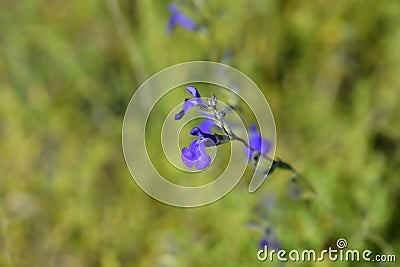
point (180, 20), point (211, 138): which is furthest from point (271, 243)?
point (180, 20)

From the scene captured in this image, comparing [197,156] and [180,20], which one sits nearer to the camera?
[197,156]

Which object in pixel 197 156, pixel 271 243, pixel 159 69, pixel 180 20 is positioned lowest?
pixel 197 156

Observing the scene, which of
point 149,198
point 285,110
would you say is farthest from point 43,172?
point 285,110

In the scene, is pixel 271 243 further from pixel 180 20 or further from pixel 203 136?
pixel 180 20

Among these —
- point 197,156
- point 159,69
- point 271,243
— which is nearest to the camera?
point 197,156

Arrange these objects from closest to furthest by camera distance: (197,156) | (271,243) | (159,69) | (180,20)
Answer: (197,156) < (271,243) < (180,20) < (159,69)

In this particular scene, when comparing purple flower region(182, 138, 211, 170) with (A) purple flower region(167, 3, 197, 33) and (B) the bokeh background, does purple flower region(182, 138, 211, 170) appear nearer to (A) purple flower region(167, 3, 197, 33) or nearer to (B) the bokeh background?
(B) the bokeh background

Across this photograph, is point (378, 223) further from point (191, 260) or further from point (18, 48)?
point (18, 48)

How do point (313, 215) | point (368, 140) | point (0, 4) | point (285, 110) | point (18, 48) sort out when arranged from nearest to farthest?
1. point (313, 215)
2. point (368, 140)
3. point (285, 110)
4. point (18, 48)
5. point (0, 4)

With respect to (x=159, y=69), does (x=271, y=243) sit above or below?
below
